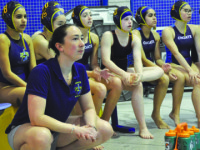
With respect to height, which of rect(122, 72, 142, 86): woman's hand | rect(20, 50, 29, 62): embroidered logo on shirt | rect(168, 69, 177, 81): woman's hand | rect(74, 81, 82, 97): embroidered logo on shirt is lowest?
rect(168, 69, 177, 81): woman's hand

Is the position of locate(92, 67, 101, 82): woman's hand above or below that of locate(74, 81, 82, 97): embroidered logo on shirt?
below

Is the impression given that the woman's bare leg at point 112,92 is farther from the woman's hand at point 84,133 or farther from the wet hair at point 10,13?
the woman's hand at point 84,133

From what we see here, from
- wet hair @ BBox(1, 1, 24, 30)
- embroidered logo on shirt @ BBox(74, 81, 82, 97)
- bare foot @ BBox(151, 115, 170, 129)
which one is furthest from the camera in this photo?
bare foot @ BBox(151, 115, 170, 129)

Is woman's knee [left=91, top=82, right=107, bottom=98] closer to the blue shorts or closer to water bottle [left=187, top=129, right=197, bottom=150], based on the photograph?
the blue shorts

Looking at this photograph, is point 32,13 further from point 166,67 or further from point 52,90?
point 52,90

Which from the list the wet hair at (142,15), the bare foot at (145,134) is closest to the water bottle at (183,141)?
the bare foot at (145,134)

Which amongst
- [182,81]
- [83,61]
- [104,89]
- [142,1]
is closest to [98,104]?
[104,89]

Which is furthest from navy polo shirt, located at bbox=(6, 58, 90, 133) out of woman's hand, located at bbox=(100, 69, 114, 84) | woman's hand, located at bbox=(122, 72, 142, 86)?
woman's hand, located at bbox=(122, 72, 142, 86)

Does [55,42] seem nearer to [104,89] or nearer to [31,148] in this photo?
[31,148]

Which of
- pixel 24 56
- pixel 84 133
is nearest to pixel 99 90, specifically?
pixel 24 56

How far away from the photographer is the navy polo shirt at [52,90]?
2838mm

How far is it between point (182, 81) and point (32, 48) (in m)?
2.21

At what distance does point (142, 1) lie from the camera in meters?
10.1

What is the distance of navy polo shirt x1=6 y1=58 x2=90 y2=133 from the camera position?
2.84m
